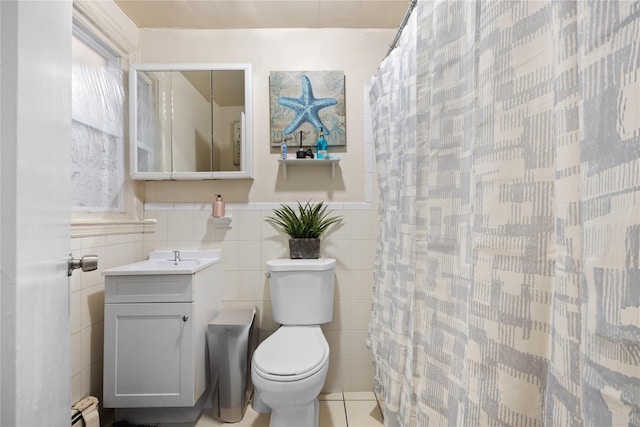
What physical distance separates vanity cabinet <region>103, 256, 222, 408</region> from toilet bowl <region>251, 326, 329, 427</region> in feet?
1.27

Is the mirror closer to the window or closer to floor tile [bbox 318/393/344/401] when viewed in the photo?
the window

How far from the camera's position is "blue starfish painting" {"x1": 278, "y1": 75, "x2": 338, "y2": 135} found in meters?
2.15

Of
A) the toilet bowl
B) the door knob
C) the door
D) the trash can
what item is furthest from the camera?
the trash can

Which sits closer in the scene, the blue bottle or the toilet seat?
the toilet seat

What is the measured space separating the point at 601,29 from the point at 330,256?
73.0 inches

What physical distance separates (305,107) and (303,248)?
2.95 feet

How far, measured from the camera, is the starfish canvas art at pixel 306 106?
2.15 meters

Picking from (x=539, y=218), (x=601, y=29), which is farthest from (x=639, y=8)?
(x=539, y=218)

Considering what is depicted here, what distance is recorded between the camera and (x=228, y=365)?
1.79 m

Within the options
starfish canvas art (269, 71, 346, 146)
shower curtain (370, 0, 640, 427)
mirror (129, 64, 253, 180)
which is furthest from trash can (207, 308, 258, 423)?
starfish canvas art (269, 71, 346, 146)

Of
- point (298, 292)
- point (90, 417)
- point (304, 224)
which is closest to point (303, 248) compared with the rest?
point (304, 224)

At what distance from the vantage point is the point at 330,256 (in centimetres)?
216

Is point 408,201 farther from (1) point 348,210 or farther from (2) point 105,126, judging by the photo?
(2) point 105,126

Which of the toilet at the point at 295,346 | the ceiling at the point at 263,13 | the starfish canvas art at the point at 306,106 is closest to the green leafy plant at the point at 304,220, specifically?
the toilet at the point at 295,346
